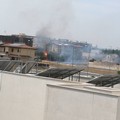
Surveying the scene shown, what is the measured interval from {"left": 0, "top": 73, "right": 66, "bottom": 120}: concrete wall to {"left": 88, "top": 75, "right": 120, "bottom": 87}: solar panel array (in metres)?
2.32

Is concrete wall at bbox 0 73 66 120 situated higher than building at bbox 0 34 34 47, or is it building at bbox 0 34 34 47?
building at bbox 0 34 34 47

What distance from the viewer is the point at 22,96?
18.9m

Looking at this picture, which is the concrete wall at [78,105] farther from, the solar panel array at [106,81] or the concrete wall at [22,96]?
the solar panel array at [106,81]

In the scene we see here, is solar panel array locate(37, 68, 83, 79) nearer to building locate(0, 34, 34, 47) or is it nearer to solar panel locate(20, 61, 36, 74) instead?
solar panel locate(20, 61, 36, 74)

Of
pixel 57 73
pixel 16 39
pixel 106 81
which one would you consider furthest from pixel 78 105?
pixel 16 39

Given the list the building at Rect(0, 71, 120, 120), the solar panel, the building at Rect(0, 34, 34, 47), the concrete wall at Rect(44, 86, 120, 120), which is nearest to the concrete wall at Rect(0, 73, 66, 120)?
the building at Rect(0, 71, 120, 120)

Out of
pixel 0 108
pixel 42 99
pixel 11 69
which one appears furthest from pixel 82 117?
pixel 11 69

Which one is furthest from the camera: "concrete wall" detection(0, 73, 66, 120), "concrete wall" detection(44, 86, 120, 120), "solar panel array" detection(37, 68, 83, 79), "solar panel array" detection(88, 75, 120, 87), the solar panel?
the solar panel

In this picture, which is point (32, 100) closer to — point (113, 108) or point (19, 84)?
point (19, 84)

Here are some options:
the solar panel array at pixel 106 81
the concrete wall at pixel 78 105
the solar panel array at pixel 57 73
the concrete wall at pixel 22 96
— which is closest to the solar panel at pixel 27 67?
the solar panel array at pixel 57 73

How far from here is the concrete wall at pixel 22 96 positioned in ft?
58.6

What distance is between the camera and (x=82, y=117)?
44.0 ft

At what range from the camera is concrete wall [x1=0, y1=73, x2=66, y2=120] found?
1786cm

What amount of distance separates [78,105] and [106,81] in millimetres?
6216
